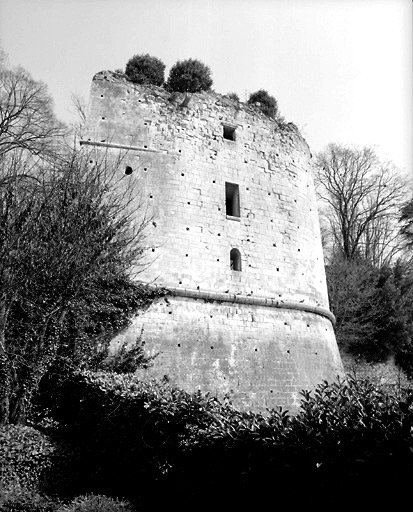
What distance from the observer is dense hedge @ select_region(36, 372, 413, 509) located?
247 centimetres

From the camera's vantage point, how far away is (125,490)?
4809 millimetres

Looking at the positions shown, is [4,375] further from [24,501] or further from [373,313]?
[373,313]

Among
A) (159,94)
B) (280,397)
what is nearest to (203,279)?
(280,397)

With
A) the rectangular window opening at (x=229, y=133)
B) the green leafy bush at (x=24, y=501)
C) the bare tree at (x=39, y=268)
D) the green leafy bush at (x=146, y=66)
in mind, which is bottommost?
the green leafy bush at (x=24, y=501)

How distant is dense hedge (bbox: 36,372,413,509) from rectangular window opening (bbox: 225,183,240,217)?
6.32 m

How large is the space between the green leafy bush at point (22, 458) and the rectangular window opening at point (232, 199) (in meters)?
7.59

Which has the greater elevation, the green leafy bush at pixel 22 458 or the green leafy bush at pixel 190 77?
the green leafy bush at pixel 190 77

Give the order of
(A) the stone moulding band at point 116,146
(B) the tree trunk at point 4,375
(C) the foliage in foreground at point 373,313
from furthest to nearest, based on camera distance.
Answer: (C) the foliage in foreground at point 373,313 → (A) the stone moulding band at point 116,146 → (B) the tree trunk at point 4,375

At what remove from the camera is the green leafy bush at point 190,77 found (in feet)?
54.7

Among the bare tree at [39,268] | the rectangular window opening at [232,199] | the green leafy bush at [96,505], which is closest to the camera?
the green leafy bush at [96,505]

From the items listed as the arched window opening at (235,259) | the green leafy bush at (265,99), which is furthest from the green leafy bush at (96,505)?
the green leafy bush at (265,99)

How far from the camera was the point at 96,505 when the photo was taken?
425cm

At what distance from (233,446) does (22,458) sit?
3.30 metres

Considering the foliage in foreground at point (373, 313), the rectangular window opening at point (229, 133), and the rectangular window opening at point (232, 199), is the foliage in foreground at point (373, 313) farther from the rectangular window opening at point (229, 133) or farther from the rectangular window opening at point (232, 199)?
the rectangular window opening at point (229, 133)
